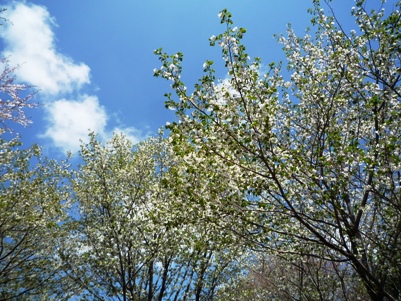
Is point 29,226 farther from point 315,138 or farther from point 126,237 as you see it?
point 315,138

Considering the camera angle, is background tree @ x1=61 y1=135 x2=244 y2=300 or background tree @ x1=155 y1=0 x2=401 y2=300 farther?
background tree @ x1=61 y1=135 x2=244 y2=300

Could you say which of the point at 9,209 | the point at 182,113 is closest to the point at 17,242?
the point at 9,209

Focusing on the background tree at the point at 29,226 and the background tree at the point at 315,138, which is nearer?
the background tree at the point at 315,138

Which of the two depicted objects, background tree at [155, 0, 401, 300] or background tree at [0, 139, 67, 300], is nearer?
background tree at [155, 0, 401, 300]

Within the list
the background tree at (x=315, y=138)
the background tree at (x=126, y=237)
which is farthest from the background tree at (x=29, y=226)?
the background tree at (x=315, y=138)

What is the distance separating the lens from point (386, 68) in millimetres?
8641

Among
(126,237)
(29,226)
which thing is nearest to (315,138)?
(126,237)

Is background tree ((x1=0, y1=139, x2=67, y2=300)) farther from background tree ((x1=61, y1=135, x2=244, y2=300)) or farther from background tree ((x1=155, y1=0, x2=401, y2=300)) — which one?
background tree ((x1=155, y1=0, x2=401, y2=300))

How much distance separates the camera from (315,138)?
9812 mm

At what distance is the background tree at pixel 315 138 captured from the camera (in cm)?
→ 719

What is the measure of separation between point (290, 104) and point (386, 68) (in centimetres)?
311

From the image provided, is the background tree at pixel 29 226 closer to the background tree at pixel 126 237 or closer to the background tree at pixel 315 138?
the background tree at pixel 126 237

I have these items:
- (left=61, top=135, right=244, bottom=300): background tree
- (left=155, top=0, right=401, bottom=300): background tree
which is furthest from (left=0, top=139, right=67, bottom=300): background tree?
(left=155, top=0, right=401, bottom=300): background tree

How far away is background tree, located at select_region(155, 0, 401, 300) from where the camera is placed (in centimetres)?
719
